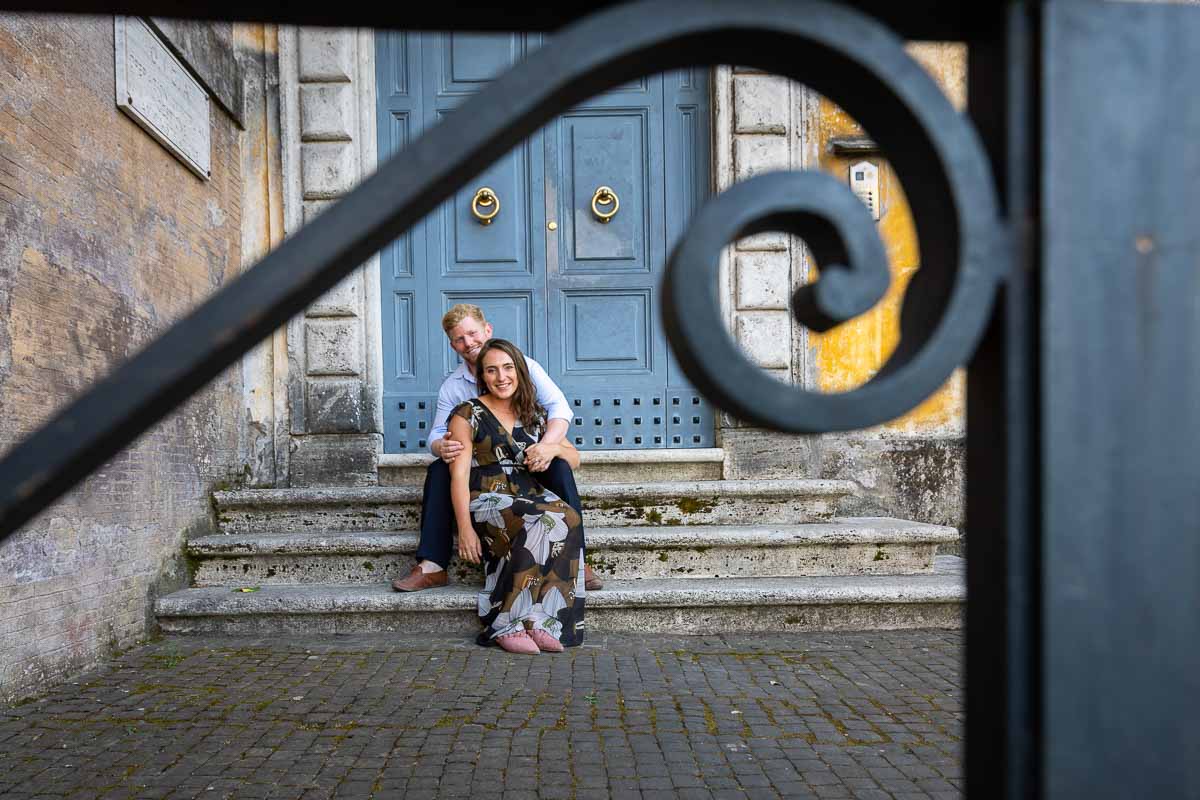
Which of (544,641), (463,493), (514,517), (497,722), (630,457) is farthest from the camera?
(630,457)

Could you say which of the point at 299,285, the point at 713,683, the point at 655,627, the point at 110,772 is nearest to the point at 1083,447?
the point at 299,285

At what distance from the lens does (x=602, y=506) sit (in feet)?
15.9

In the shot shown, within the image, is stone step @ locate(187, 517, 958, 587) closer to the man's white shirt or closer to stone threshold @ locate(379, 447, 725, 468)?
the man's white shirt

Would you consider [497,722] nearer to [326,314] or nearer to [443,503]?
[443,503]

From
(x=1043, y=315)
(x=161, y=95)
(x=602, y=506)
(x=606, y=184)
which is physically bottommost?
(x=602, y=506)

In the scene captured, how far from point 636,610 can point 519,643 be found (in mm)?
641

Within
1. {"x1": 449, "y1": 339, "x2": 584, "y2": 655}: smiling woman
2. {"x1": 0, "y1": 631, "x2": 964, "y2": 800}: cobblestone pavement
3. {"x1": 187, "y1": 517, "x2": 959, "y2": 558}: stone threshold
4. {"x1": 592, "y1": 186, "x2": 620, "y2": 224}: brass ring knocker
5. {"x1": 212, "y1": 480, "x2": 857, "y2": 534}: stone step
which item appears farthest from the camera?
{"x1": 592, "y1": 186, "x2": 620, "y2": 224}: brass ring knocker

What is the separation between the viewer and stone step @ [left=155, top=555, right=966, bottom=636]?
13.5 ft

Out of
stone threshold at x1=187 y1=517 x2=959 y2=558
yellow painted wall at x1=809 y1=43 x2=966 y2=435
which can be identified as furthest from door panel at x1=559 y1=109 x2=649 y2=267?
stone threshold at x1=187 y1=517 x2=959 y2=558

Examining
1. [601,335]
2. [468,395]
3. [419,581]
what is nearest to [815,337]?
[601,335]

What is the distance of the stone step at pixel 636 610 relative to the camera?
13.5 feet

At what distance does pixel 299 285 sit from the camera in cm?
57

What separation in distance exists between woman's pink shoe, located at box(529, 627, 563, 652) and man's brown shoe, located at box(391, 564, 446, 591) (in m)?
0.69

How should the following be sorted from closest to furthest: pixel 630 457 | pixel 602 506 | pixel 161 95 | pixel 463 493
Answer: pixel 463 493 → pixel 161 95 → pixel 602 506 → pixel 630 457
